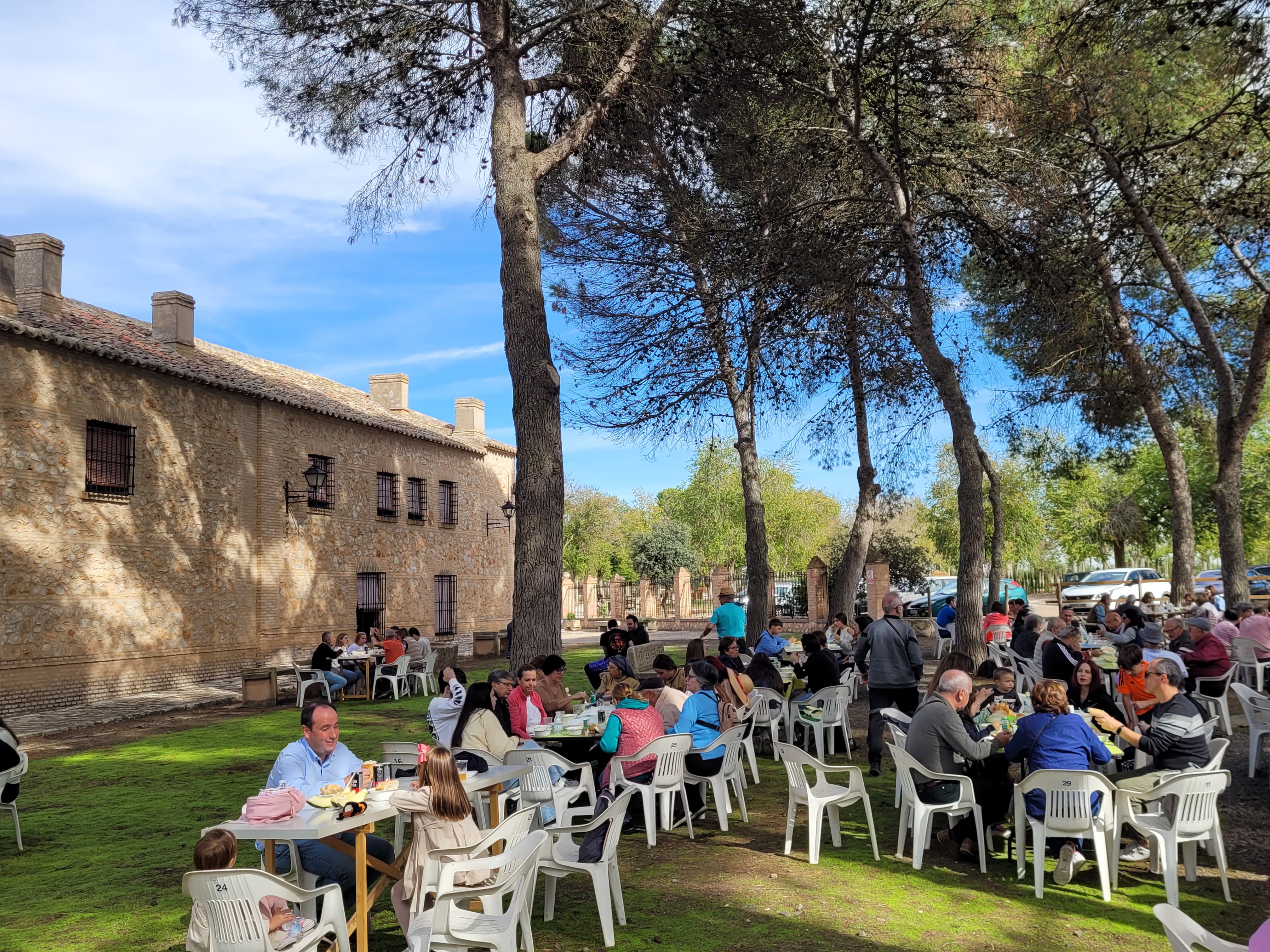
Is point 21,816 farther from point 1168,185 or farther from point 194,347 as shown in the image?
point 1168,185

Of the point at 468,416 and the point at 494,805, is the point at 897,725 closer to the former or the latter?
the point at 494,805

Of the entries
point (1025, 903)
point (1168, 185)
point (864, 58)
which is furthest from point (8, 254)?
point (1168, 185)

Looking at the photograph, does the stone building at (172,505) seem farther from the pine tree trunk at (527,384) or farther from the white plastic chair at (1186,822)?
the white plastic chair at (1186,822)

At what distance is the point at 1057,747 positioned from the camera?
5.89 meters

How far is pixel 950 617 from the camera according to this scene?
18.4 meters

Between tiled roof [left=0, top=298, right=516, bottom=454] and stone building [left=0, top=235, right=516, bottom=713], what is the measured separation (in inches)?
2.6

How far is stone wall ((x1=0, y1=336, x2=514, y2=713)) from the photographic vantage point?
14.6 m

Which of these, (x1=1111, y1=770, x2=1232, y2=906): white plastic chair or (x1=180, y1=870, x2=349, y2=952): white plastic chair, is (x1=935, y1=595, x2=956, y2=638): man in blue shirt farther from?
(x1=180, y1=870, x2=349, y2=952): white plastic chair

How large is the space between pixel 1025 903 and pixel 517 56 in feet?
32.1

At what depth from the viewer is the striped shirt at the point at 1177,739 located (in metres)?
6.10

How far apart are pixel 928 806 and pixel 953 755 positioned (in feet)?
1.28

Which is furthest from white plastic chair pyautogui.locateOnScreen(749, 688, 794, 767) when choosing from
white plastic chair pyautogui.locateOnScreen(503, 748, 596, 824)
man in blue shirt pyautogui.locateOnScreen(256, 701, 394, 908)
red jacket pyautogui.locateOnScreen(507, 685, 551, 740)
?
man in blue shirt pyautogui.locateOnScreen(256, 701, 394, 908)

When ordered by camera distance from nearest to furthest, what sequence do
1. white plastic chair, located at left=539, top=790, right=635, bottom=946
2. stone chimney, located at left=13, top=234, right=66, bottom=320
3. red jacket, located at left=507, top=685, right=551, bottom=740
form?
white plastic chair, located at left=539, top=790, right=635, bottom=946 < red jacket, located at left=507, top=685, right=551, bottom=740 < stone chimney, located at left=13, top=234, right=66, bottom=320

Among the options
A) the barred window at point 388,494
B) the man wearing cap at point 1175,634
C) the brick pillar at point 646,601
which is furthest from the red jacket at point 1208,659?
the brick pillar at point 646,601
